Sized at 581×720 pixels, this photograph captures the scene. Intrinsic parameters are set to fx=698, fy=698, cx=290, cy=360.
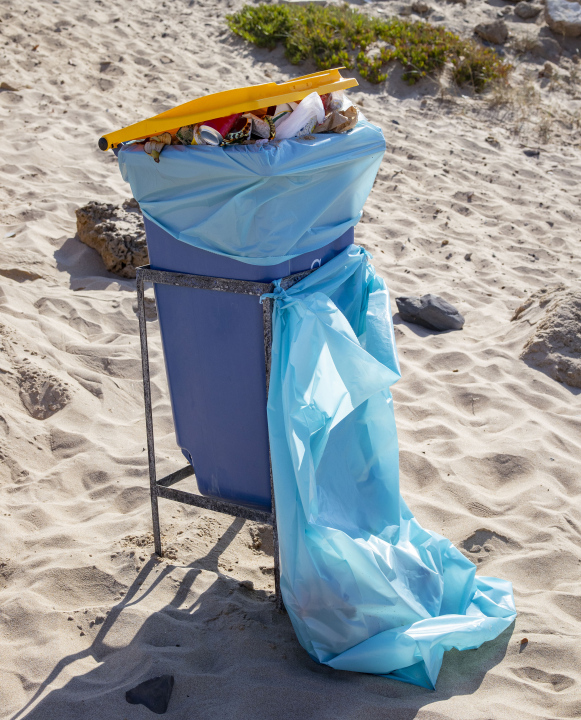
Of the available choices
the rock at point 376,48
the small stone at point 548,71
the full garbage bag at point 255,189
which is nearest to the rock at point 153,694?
the full garbage bag at point 255,189

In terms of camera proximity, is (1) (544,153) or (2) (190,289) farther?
(1) (544,153)

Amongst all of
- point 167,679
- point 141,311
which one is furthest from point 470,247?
point 167,679

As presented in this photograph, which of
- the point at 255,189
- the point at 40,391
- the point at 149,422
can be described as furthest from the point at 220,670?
the point at 40,391

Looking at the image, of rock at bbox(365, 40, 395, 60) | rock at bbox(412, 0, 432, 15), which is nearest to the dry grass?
rock at bbox(365, 40, 395, 60)

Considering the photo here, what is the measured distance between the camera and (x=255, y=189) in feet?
5.93

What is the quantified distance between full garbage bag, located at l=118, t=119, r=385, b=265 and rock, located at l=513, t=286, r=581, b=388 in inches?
78.7

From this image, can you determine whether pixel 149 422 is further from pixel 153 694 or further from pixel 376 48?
pixel 376 48

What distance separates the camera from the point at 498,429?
3223 millimetres

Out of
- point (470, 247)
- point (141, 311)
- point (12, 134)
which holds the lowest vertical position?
point (470, 247)

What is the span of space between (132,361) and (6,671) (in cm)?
183

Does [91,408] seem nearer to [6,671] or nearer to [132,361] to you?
[132,361]

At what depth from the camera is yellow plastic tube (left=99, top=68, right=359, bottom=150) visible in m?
1.81

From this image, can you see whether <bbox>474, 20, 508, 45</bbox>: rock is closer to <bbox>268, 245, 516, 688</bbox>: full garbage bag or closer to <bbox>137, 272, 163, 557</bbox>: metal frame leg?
<bbox>268, 245, 516, 688</bbox>: full garbage bag

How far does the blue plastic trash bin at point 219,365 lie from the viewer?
2020 millimetres
